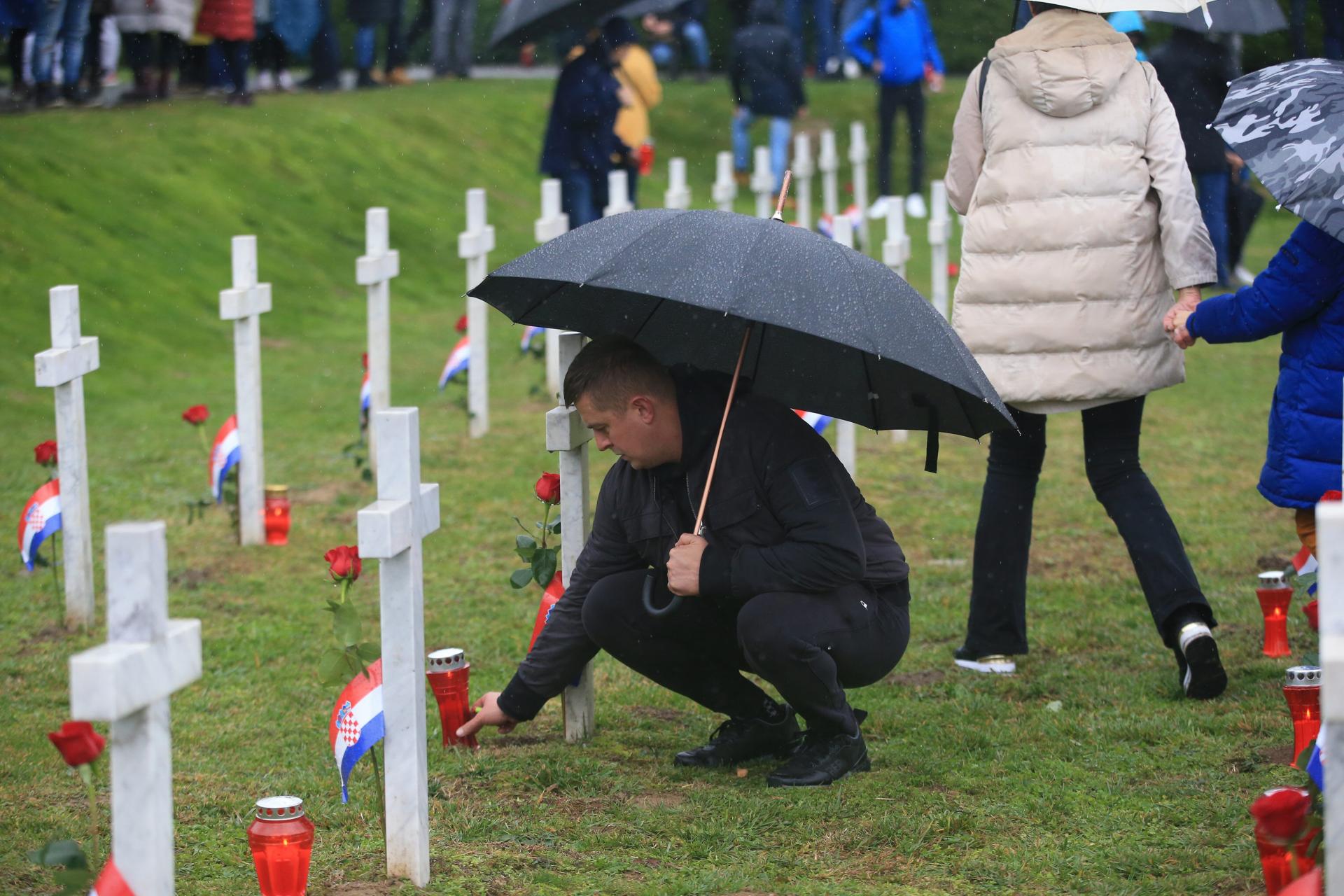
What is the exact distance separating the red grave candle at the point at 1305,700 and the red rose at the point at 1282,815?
3.99ft

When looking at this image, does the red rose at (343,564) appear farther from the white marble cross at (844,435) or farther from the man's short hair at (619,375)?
the white marble cross at (844,435)

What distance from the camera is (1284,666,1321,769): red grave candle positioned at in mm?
3768

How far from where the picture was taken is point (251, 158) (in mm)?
14594

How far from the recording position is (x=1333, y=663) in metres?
2.09

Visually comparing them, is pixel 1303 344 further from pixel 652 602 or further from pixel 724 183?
pixel 724 183

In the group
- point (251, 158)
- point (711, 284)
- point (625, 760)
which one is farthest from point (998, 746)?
point (251, 158)

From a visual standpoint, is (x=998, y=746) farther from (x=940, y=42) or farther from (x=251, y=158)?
(x=940, y=42)

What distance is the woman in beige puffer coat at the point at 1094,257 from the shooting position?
14.6 ft

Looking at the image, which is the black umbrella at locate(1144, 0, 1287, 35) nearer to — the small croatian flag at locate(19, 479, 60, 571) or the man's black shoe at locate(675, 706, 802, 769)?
the man's black shoe at locate(675, 706, 802, 769)

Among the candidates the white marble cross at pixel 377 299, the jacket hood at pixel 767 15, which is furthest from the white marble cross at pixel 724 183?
the white marble cross at pixel 377 299

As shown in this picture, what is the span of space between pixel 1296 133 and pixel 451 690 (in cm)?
245

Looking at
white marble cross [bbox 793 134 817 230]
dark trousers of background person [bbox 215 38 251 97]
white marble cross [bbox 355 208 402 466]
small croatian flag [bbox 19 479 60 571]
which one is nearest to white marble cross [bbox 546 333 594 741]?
small croatian flag [bbox 19 479 60 571]

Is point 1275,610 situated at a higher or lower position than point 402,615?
lower

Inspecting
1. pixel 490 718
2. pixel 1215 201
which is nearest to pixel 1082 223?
pixel 490 718
